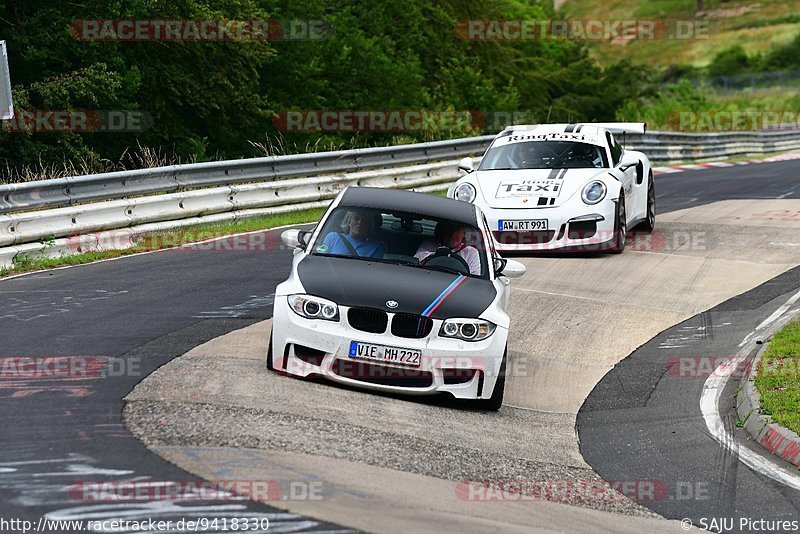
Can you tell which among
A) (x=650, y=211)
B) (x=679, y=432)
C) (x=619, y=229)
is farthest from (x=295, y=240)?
(x=650, y=211)

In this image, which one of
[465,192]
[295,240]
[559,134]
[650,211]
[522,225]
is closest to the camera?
[295,240]

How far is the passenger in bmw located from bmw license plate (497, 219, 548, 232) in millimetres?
5350

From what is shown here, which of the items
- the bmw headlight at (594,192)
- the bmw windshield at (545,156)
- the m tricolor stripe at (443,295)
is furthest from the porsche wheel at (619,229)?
the m tricolor stripe at (443,295)

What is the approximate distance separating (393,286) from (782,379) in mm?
3376

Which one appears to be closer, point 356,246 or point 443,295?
point 443,295

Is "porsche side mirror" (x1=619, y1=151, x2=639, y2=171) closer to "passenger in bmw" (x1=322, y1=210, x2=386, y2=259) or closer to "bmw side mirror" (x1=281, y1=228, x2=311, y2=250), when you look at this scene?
"passenger in bmw" (x1=322, y1=210, x2=386, y2=259)

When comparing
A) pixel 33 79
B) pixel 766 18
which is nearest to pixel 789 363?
pixel 33 79

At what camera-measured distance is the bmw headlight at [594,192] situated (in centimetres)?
1520

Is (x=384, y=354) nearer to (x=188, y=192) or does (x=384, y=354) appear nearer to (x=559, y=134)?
(x=559, y=134)

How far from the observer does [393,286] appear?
8977 millimetres

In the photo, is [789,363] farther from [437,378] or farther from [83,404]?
[83,404]

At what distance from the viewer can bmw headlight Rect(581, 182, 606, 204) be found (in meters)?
15.2

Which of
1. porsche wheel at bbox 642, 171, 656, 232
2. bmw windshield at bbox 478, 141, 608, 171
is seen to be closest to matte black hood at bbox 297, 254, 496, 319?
bmw windshield at bbox 478, 141, 608, 171

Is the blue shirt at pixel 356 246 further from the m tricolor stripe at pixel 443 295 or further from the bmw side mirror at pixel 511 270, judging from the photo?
the bmw side mirror at pixel 511 270
